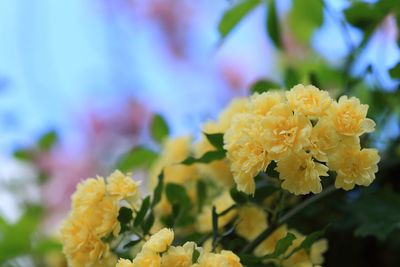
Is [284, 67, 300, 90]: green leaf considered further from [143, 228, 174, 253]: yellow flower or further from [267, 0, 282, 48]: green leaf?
[143, 228, 174, 253]: yellow flower

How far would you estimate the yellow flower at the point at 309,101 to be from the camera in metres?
0.41

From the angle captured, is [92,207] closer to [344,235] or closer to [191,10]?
[344,235]

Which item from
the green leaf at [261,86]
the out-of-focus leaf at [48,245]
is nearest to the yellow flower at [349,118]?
the green leaf at [261,86]

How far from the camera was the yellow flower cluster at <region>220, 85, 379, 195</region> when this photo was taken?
0.40m

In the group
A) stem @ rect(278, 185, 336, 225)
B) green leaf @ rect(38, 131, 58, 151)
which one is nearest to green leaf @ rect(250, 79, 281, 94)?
stem @ rect(278, 185, 336, 225)

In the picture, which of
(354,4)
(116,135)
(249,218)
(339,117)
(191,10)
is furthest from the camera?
(191,10)

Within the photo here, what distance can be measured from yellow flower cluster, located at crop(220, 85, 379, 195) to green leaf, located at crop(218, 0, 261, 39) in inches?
9.5

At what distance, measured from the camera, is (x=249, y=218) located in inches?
21.4

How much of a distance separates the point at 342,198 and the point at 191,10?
1371 millimetres

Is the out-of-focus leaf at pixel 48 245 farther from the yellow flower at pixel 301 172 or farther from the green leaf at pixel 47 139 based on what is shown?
the yellow flower at pixel 301 172

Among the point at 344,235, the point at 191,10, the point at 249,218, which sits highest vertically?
the point at 191,10

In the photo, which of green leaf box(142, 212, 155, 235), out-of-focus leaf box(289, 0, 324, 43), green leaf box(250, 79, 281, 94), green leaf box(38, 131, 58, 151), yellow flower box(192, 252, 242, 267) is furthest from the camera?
green leaf box(38, 131, 58, 151)

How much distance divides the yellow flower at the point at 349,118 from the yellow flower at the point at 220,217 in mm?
155

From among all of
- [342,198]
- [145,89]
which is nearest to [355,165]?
[342,198]
